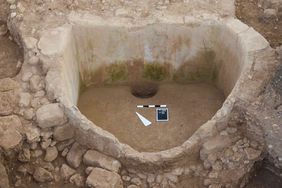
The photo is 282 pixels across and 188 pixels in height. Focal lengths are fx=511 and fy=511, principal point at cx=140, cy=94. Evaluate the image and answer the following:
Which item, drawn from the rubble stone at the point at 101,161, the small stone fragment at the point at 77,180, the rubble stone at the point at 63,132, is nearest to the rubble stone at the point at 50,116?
the rubble stone at the point at 63,132

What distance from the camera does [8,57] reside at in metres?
5.37

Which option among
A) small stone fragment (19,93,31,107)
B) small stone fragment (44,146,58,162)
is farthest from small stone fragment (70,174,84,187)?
small stone fragment (19,93,31,107)

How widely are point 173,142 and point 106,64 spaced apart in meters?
1.21

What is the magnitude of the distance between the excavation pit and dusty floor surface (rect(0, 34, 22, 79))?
1.30ft

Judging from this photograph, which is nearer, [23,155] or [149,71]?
[23,155]

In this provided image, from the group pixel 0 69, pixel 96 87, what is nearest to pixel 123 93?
pixel 96 87

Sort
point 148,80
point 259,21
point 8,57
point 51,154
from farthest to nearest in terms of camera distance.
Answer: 1. point 148,80
2. point 259,21
3. point 8,57
4. point 51,154

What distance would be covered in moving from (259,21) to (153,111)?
1.57 meters

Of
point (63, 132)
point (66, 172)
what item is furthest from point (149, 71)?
point (66, 172)

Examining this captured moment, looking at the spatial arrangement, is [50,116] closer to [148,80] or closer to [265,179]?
[148,80]

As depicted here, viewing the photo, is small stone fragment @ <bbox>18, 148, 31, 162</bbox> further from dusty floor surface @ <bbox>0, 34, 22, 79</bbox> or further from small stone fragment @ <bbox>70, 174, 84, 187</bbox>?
dusty floor surface @ <bbox>0, 34, 22, 79</bbox>

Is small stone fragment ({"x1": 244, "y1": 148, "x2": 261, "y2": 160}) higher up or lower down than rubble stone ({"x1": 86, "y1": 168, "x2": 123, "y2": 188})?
higher up

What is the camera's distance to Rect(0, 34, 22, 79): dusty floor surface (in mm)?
5188

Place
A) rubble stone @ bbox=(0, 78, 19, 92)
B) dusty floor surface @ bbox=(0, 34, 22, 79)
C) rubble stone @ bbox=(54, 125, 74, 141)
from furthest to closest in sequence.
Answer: dusty floor surface @ bbox=(0, 34, 22, 79) → rubble stone @ bbox=(0, 78, 19, 92) → rubble stone @ bbox=(54, 125, 74, 141)
